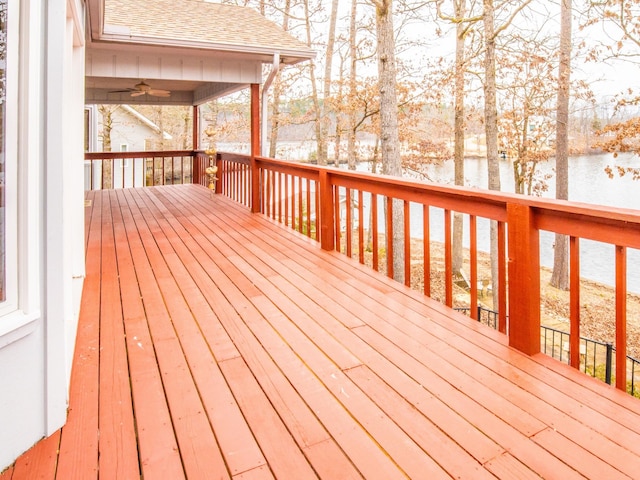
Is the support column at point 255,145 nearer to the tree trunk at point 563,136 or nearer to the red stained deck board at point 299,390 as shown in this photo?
the red stained deck board at point 299,390

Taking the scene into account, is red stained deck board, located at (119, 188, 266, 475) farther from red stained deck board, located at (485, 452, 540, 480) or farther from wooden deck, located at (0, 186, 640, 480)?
red stained deck board, located at (485, 452, 540, 480)

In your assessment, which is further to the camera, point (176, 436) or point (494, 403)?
point (494, 403)

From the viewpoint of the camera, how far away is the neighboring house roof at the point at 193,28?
219 inches

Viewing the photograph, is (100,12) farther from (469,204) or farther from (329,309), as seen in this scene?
(469,204)

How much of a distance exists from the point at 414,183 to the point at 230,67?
451 cm

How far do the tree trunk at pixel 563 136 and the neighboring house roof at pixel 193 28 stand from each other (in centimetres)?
699

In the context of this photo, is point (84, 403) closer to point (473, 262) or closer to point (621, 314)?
point (473, 262)

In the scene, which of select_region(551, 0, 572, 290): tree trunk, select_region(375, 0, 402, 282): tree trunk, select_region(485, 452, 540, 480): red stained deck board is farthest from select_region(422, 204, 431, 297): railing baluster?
select_region(551, 0, 572, 290): tree trunk

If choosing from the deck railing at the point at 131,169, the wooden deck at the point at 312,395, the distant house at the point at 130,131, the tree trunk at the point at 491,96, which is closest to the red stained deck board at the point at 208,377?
the wooden deck at the point at 312,395

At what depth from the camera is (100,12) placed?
4141mm

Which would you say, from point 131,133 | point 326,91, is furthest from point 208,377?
point 131,133

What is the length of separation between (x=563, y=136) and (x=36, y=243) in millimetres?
12263

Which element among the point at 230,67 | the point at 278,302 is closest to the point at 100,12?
the point at 230,67

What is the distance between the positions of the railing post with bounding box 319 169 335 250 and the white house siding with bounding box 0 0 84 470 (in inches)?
116
